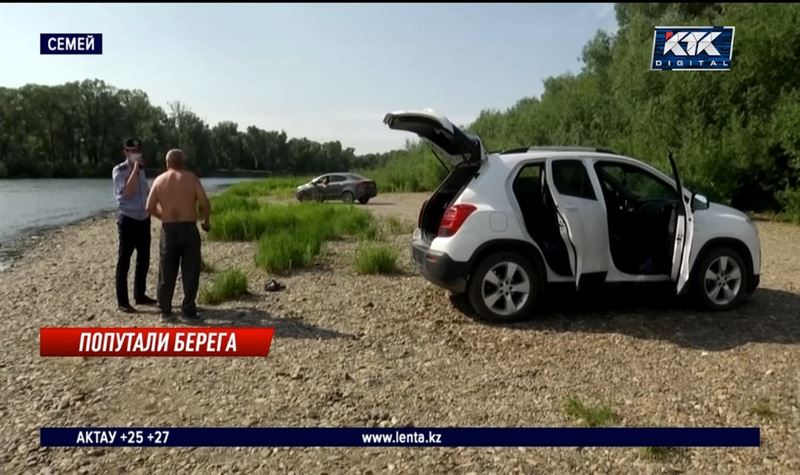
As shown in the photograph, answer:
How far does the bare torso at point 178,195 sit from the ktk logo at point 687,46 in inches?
386

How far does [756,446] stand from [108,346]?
18.2 feet

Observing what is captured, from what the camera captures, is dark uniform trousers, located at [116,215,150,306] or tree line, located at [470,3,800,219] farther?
tree line, located at [470,3,800,219]

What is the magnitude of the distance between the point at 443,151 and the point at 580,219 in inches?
68.1

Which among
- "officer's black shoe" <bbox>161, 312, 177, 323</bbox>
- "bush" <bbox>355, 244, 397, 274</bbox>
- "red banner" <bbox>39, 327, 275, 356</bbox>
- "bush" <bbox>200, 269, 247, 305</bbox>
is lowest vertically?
"red banner" <bbox>39, 327, 275, 356</bbox>

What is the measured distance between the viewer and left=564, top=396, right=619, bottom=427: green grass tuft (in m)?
3.38

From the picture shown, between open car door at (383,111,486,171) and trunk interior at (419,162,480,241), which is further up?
open car door at (383,111,486,171)

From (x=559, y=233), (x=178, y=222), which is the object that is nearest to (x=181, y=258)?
(x=178, y=222)

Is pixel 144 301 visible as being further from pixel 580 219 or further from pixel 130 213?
pixel 580 219

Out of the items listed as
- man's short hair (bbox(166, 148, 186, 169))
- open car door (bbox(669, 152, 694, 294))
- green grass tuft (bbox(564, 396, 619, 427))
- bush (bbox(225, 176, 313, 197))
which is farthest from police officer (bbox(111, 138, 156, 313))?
bush (bbox(225, 176, 313, 197))

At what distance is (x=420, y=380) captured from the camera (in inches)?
163

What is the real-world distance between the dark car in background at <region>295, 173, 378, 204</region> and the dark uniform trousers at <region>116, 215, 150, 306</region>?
19614mm

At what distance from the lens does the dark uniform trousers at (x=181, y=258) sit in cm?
541

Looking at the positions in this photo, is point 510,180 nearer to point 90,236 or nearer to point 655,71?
point 90,236

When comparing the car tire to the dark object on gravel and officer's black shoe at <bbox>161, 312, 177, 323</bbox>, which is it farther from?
officer's black shoe at <bbox>161, 312, 177, 323</bbox>
